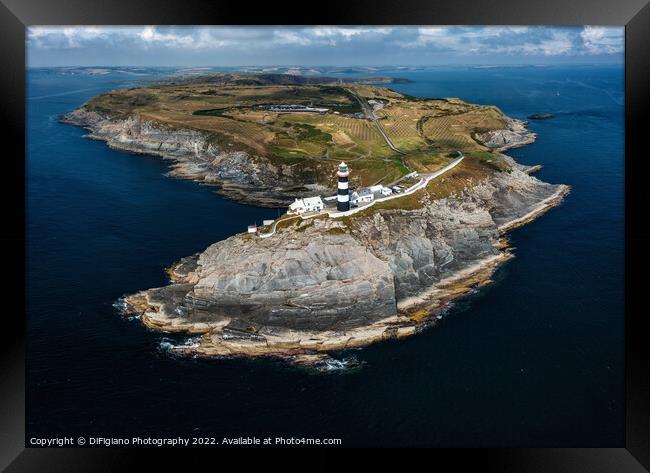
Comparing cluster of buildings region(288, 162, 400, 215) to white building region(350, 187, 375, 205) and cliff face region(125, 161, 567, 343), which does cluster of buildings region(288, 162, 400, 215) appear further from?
cliff face region(125, 161, 567, 343)

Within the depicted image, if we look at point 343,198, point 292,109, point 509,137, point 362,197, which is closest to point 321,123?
point 292,109

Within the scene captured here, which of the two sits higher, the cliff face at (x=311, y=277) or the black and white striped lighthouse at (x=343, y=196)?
the black and white striped lighthouse at (x=343, y=196)

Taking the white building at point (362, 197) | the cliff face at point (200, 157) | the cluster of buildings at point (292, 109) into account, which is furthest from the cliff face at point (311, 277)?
the cluster of buildings at point (292, 109)

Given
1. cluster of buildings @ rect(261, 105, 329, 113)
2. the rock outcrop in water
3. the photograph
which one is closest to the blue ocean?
the photograph

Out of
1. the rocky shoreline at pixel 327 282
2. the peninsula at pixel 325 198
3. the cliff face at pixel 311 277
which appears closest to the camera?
the rocky shoreline at pixel 327 282

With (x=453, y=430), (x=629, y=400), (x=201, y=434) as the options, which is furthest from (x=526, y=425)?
(x=201, y=434)

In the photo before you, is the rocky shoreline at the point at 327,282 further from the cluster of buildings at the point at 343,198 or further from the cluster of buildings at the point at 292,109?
the cluster of buildings at the point at 292,109
